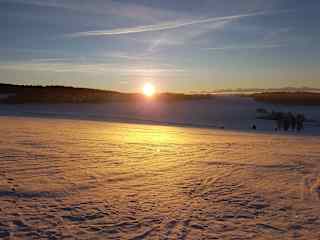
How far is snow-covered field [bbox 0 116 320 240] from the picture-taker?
4.75 meters

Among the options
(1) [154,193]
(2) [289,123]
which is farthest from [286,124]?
(1) [154,193]

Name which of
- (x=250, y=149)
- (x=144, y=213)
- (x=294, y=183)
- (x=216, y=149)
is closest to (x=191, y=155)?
(x=216, y=149)

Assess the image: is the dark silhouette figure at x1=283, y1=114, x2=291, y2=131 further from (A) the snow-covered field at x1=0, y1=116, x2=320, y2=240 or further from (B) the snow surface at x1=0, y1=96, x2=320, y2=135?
(A) the snow-covered field at x1=0, y1=116, x2=320, y2=240

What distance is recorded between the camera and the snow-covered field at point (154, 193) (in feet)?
15.6

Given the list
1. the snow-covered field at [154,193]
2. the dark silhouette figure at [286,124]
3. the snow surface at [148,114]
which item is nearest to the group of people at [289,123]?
the dark silhouette figure at [286,124]

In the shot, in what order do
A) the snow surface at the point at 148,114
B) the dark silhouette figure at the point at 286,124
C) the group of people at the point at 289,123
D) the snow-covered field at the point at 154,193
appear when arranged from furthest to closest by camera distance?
the snow surface at the point at 148,114 → the dark silhouette figure at the point at 286,124 → the group of people at the point at 289,123 → the snow-covered field at the point at 154,193

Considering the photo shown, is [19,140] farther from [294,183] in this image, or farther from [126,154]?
[294,183]

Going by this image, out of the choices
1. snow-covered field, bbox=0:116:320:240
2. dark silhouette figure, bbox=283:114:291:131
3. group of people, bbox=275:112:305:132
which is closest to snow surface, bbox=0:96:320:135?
group of people, bbox=275:112:305:132

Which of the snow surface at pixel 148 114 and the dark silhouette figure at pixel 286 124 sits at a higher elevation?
the snow surface at pixel 148 114

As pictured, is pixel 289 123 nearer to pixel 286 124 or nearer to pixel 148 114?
pixel 286 124

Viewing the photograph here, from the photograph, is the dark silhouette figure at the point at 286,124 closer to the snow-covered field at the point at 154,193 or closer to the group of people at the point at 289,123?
the group of people at the point at 289,123

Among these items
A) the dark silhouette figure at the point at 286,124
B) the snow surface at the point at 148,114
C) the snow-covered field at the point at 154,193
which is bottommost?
the snow-covered field at the point at 154,193

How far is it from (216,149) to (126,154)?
129 inches

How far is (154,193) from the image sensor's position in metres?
6.36
